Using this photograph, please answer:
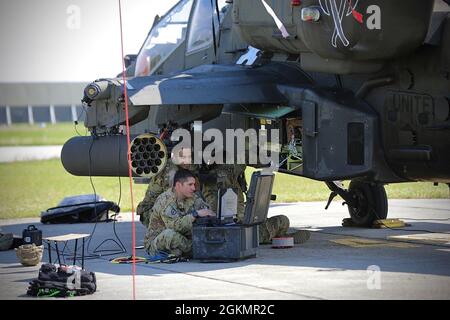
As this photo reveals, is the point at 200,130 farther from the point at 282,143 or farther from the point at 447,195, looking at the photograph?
the point at 447,195

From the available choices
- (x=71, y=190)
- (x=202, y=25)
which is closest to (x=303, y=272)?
(x=202, y=25)

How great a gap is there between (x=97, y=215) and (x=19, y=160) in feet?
75.5

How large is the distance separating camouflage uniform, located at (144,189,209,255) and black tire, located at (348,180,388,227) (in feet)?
13.9

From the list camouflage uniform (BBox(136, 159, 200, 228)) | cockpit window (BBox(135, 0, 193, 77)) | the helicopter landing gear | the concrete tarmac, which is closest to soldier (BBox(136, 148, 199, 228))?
camouflage uniform (BBox(136, 159, 200, 228))

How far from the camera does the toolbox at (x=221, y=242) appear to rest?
12.8 meters

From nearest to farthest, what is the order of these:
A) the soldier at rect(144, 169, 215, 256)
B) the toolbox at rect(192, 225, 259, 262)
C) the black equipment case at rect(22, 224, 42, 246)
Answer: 1. the toolbox at rect(192, 225, 259, 262)
2. the soldier at rect(144, 169, 215, 256)
3. the black equipment case at rect(22, 224, 42, 246)

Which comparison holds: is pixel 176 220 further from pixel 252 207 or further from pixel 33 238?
pixel 33 238

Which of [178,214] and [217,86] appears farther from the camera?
[217,86]

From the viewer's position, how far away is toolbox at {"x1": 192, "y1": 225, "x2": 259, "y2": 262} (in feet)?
41.9

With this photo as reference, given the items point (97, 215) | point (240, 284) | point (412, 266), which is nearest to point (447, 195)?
point (97, 215)

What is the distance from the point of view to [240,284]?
11234 mm

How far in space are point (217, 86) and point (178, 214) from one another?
84.0 inches

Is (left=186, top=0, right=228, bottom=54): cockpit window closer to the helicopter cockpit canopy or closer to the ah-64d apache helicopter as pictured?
the helicopter cockpit canopy

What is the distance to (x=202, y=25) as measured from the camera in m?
17.0
